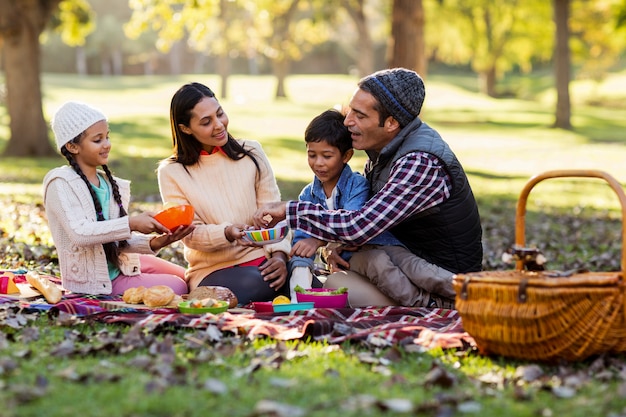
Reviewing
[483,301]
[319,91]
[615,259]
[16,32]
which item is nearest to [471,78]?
[319,91]

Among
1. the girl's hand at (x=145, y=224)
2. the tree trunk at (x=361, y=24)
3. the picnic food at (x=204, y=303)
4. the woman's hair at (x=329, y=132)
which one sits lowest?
the picnic food at (x=204, y=303)

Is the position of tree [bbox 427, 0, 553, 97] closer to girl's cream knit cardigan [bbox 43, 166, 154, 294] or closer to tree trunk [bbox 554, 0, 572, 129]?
tree trunk [bbox 554, 0, 572, 129]

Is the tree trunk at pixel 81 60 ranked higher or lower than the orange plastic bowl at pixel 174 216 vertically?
higher

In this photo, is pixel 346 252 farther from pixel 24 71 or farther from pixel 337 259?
pixel 24 71

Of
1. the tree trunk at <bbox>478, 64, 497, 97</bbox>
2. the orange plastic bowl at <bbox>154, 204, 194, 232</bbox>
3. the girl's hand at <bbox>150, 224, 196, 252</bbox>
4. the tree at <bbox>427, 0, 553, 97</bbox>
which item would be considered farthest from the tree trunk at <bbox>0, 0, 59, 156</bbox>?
the tree trunk at <bbox>478, 64, 497, 97</bbox>

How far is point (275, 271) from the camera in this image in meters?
6.73

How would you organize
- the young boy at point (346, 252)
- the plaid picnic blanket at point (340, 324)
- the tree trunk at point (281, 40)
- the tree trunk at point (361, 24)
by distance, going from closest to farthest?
the plaid picnic blanket at point (340, 324), the young boy at point (346, 252), the tree trunk at point (361, 24), the tree trunk at point (281, 40)

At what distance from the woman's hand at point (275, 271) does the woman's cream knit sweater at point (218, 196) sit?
0.25 feet

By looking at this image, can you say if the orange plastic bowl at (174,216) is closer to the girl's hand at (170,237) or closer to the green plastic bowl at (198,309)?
the girl's hand at (170,237)

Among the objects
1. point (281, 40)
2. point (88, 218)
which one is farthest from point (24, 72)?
point (281, 40)

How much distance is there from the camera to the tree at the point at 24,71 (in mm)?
19531

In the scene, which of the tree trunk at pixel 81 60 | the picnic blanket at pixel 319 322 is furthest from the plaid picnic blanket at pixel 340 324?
the tree trunk at pixel 81 60

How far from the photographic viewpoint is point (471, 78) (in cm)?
6875

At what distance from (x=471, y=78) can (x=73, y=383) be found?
219ft
